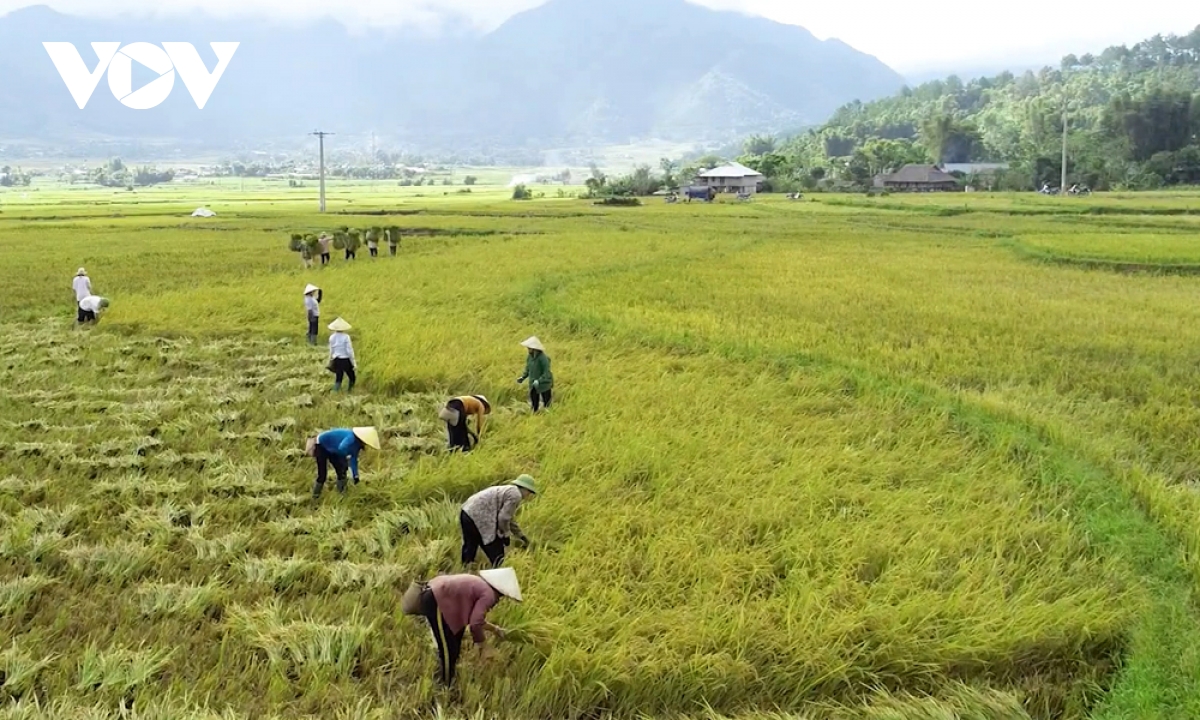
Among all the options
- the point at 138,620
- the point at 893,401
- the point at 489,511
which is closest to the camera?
the point at 138,620

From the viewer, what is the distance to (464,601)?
10.5 feet

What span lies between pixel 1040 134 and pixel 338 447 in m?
69.7

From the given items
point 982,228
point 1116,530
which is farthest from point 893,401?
point 982,228

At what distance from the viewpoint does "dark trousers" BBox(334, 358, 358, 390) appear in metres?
7.40

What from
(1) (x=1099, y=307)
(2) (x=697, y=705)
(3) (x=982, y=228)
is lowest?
(2) (x=697, y=705)

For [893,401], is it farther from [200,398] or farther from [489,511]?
[200,398]

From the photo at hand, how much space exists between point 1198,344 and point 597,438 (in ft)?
22.8

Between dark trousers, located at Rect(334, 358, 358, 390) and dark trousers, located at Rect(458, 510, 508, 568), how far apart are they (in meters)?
3.78

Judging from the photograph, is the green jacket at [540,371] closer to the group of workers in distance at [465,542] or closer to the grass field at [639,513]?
the grass field at [639,513]

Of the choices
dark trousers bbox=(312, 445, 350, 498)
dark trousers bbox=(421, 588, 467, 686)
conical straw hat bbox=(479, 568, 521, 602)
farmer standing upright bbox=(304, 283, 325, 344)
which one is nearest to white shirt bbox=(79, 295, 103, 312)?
farmer standing upright bbox=(304, 283, 325, 344)

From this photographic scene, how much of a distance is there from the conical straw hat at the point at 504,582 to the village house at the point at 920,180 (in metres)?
53.9

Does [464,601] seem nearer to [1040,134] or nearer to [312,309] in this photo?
[312,309]

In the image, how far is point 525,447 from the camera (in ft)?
18.7

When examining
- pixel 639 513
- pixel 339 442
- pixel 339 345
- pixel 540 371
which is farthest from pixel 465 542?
pixel 339 345
